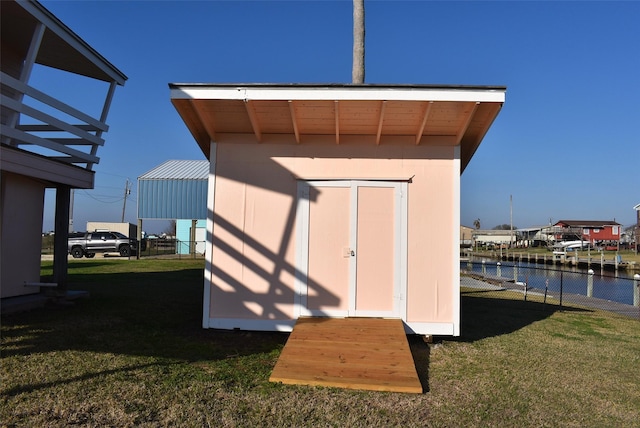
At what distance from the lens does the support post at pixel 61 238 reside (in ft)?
26.6

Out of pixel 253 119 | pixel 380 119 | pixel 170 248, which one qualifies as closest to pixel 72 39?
pixel 253 119

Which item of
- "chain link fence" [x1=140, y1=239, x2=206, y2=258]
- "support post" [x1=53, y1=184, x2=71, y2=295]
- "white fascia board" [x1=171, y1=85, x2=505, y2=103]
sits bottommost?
"chain link fence" [x1=140, y1=239, x2=206, y2=258]

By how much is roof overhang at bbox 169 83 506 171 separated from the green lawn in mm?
2968

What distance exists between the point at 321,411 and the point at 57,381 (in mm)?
2474

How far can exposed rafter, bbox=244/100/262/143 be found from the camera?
233 inches

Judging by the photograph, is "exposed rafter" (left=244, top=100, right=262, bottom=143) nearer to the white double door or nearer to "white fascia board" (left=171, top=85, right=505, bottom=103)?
"white fascia board" (left=171, top=85, right=505, bottom=103)

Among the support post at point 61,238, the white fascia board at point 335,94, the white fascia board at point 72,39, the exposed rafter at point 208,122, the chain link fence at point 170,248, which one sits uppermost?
the white fascia board at point 72,39

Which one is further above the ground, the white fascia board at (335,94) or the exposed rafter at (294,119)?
the white fascia board at (335,94)

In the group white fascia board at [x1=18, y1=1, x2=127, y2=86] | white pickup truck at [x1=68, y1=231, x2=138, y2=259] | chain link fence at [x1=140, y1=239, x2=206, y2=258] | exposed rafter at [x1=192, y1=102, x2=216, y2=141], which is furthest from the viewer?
chain link fence at [x1=140, y1=239, x2=206, y2=258]

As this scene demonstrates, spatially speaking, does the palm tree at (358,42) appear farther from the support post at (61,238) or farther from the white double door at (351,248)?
the support post at (61,238)

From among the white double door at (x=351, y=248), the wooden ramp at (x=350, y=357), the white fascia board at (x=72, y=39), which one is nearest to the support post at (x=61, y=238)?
the white fascia board at (x=72, y=39)

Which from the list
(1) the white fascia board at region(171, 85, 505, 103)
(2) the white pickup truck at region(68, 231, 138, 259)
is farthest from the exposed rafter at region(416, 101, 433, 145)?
(2) the white pickup truck at region(68, 231, 138, 259)

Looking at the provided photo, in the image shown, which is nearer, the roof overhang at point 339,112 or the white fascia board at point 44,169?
the roof overhang at point 339,112

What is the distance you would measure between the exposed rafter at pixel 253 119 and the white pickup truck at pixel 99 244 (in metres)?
20.9
